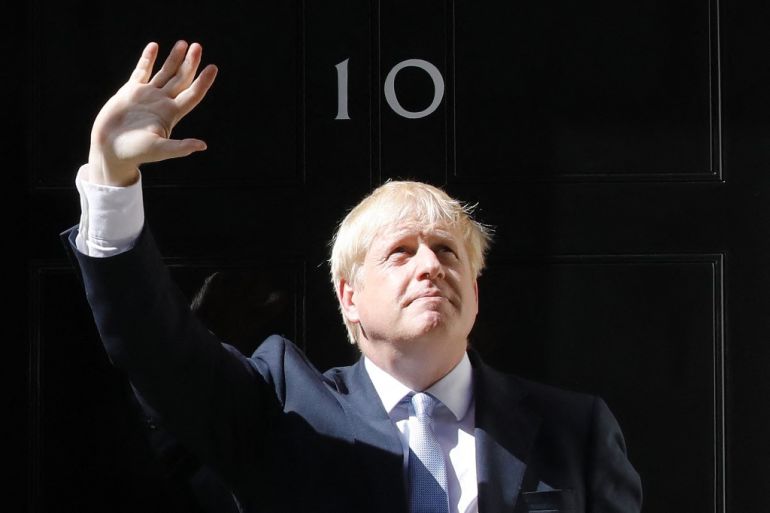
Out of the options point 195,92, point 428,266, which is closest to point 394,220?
point 428,266

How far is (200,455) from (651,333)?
48.0 inches

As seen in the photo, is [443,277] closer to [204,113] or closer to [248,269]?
[248,269]

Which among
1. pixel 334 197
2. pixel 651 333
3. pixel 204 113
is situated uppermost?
pixel 204 113

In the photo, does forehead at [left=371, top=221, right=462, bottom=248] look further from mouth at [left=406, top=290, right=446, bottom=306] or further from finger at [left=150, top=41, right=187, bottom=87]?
finger at [left=150, top=41, right=187, bottom=87]

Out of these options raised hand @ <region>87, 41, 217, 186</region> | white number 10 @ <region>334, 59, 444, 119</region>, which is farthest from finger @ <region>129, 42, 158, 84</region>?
white number 10 @ <region>334, 59, 444, 119</region>

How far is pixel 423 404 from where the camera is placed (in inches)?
99.6

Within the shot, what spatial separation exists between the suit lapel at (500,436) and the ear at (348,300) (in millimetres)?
295

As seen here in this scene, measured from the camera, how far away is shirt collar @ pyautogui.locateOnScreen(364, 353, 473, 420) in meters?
2.56

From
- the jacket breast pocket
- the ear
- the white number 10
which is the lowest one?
the jacket breast pocket

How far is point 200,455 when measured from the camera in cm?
244

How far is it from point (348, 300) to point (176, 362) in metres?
0.56

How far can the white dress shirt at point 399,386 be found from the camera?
84.4 inches

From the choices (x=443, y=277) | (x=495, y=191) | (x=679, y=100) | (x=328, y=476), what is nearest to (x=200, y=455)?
(x=328, y=476)

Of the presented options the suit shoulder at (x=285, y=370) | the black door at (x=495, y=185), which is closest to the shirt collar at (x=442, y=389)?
the suit shoulder at (x=285, y=370)
